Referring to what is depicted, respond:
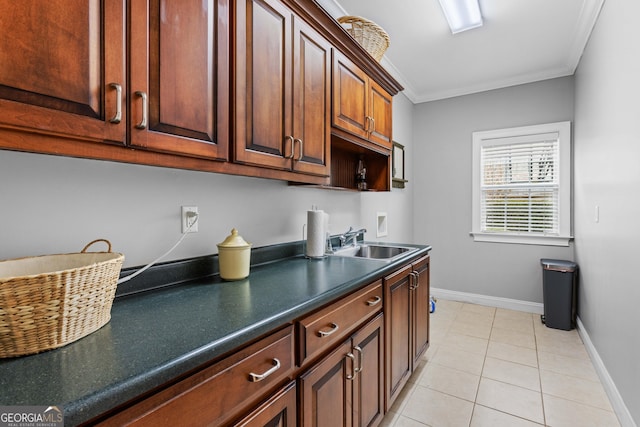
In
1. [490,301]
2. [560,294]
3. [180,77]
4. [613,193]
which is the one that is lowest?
[490,301]

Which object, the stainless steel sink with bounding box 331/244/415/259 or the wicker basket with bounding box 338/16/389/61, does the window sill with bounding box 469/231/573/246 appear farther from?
the wicker basket with bounding box 338/16/389/61

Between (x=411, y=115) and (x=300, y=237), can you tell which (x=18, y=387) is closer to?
(x=300, y=237)

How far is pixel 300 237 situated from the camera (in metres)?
2.07

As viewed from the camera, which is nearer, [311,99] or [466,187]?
[311,99]

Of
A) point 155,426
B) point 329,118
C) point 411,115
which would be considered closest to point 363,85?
point 329,118

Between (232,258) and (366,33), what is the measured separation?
1.69m

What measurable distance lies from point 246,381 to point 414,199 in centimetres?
373

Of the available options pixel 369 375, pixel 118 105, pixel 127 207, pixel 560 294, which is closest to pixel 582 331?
pixel 560 294

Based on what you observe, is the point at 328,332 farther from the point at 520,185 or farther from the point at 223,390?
the point at 520,185

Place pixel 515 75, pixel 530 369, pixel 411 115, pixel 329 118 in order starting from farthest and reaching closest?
1. pixel 411 115
2. pixel 515 75
3. pixel 530 369
4. pixel 329 118

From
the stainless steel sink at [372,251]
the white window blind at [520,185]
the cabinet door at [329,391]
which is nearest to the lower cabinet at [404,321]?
the stainless steel sink at [372,251]

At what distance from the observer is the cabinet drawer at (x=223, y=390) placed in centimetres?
63

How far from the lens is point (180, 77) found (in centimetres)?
99

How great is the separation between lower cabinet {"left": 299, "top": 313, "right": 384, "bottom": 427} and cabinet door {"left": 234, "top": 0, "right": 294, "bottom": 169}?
2.73ft
